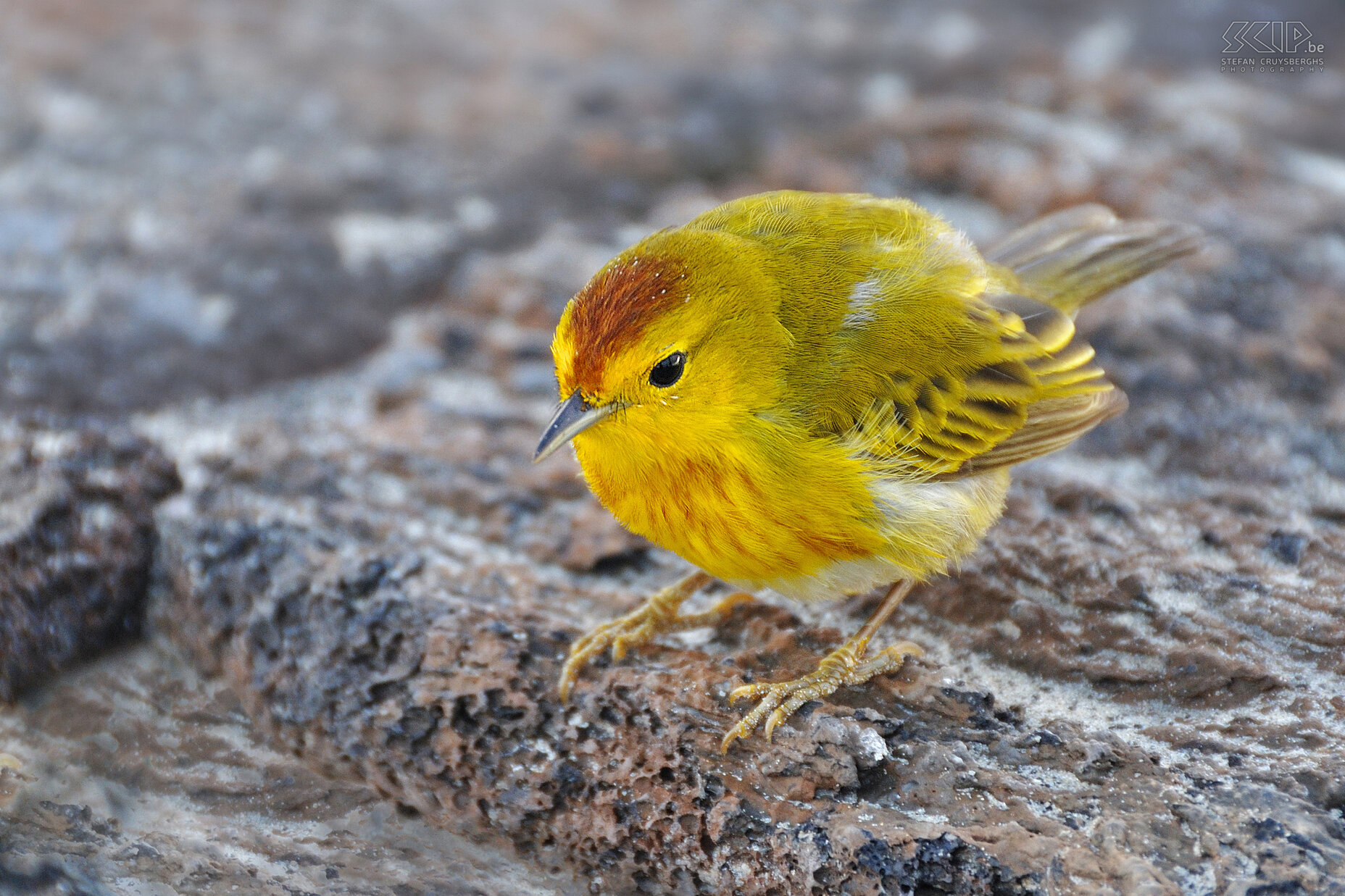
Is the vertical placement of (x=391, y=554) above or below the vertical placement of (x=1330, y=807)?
above

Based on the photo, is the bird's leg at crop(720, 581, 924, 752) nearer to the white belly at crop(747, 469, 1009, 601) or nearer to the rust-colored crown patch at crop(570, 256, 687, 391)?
the white belly at crop(747, 469, 1009, 601)

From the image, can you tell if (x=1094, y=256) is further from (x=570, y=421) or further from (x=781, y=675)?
(x=570, y=421)

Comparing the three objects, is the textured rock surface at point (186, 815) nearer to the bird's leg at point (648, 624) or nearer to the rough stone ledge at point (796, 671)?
the rough stone ledge at point (796, 671)

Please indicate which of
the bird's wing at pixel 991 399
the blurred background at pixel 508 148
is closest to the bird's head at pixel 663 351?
the bird's wing at pixel 991 399

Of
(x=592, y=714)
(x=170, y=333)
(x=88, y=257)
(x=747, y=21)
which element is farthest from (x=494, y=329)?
(x=747, y=21)

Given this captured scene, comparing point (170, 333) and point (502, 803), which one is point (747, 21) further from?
point (502, 803)

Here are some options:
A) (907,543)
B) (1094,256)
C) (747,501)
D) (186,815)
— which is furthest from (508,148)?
(186,815)

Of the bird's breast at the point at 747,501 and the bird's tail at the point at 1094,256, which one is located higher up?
the bird's tail at the point at 1094,256

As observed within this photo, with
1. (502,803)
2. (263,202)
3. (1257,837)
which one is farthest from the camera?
(263,202)
